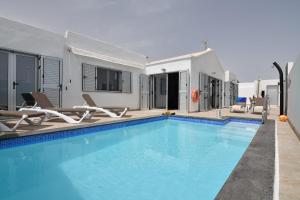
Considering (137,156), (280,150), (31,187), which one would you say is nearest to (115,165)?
(137,156)

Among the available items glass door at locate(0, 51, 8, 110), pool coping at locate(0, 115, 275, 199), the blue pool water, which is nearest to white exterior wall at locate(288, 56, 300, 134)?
the blue pool water

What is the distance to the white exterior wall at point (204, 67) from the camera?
1096 cm

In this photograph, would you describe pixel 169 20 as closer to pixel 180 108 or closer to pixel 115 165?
pixel 180 108

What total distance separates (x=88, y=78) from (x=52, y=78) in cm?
192

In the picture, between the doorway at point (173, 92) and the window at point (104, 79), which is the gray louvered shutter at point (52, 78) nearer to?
the window at point (104, 79)

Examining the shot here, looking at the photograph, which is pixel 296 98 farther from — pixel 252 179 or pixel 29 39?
pixel 29 39

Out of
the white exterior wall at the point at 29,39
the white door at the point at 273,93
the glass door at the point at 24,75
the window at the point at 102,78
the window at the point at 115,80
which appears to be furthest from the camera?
the white door at the point at 273,93

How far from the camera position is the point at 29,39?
7.28 metres

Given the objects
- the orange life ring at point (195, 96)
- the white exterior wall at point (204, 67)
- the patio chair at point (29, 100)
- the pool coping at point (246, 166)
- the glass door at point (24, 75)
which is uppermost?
→ the white exterior wall at point (204, 67)

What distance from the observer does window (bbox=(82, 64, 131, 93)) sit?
31.4ft

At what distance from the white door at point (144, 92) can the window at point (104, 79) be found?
0.99 metres

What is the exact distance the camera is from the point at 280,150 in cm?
327

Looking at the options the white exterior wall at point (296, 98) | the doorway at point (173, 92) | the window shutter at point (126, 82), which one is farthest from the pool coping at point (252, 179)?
the doorway at point (173, 92)

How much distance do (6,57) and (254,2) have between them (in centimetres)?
1100
